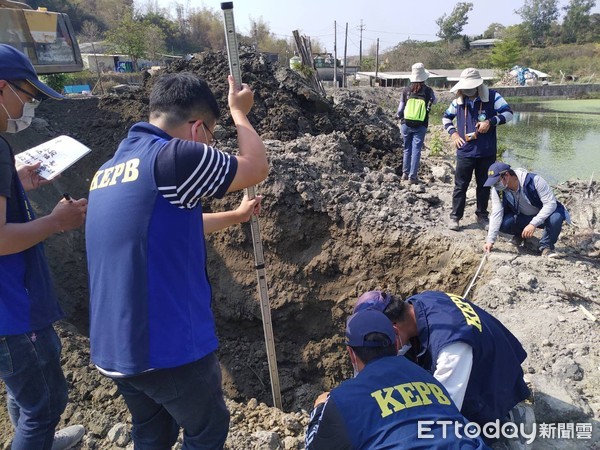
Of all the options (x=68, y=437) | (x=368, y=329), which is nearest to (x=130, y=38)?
(x=68, y=437)

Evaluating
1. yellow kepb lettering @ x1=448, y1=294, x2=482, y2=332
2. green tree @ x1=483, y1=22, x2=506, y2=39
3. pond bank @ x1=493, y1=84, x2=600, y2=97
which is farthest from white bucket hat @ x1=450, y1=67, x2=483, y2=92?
green tree @ x1=483, y1=22, x2=506, y2=39

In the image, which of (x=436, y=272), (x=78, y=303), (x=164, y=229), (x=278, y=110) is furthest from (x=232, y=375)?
(x=278, y=110)

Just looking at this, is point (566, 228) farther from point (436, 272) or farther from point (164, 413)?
point (164, 413)

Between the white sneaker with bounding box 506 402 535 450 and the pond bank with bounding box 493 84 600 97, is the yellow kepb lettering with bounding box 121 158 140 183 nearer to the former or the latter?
the white sneaker with bounding box 506 402 535 450

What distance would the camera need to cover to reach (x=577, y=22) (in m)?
63.9

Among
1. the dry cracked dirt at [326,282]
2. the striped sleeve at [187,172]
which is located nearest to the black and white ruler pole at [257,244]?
the dry cracked dirt at [326,282]

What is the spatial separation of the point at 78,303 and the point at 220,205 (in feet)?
5.89

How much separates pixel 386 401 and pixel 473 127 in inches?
161

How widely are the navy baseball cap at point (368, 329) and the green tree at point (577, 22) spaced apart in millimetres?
76886

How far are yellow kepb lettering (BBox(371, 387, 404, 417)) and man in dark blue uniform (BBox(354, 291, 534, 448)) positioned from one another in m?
0.55

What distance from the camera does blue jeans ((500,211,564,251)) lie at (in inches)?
172

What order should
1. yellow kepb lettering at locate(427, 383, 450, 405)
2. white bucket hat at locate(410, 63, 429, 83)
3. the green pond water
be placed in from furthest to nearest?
1. the green pond water
2. white bucket hat at locate(410, 63, 429, 83)
3. yellow kepb lettering at locate(427, 383, 450, 405)

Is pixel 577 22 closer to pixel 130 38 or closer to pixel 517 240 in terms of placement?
pixel 130 38

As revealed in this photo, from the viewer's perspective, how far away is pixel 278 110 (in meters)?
6.95
